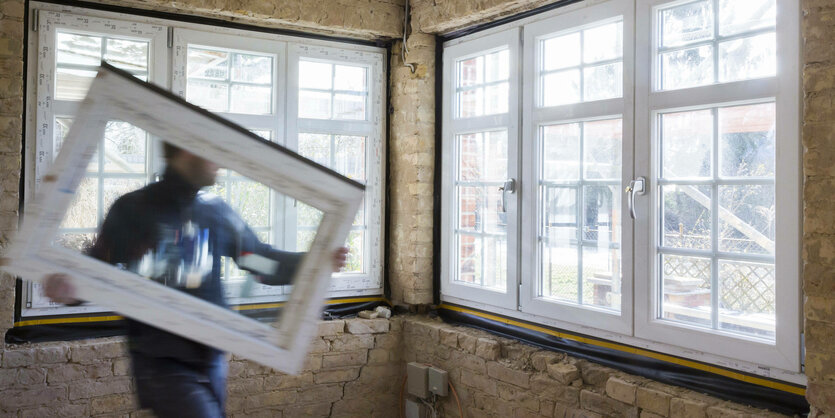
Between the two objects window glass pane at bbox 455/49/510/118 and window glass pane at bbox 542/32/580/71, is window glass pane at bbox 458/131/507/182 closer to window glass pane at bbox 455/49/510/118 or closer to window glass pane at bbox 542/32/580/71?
window glass pane at bbox 455/49/510/118

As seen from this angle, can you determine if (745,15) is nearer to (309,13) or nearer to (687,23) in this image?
(687,23)

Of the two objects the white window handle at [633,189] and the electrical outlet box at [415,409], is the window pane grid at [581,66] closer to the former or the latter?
the white window handle at [633,189]

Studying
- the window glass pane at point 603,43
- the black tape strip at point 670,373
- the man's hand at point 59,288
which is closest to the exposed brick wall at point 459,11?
the window glass pane at point 603,43

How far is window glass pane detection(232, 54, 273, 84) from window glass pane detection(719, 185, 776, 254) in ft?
9.61

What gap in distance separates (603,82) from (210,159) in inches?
90.5

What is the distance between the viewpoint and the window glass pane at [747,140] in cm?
274

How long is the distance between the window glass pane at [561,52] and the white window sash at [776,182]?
440 mm

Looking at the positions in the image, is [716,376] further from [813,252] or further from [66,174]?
[66,174]

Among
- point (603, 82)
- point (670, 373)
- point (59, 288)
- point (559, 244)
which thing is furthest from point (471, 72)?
point (59, 288)

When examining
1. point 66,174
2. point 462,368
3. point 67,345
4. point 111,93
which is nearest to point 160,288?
point 66,174

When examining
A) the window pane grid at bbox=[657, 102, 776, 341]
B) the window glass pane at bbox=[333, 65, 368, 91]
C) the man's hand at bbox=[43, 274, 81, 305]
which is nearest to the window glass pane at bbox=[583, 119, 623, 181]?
the window pane grid at bbox=[657, 102, 776, 341]

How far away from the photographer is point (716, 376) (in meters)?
2.93

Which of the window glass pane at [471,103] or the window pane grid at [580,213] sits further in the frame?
the window glass pane at [471,103]

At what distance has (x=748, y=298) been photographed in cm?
281
